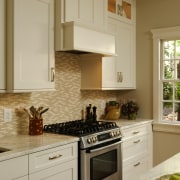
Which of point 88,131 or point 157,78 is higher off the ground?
point 157,78

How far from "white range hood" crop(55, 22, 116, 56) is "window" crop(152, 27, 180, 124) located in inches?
45.7

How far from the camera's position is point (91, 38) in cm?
301

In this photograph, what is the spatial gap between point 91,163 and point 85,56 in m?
1.43

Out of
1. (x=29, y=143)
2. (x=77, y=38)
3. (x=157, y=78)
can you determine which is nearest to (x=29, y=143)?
(x=29, y=143)

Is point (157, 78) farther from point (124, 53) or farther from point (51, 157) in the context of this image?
point (51, 157)

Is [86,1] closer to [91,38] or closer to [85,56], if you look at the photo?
[91,38]

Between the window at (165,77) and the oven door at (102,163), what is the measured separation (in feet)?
3.65

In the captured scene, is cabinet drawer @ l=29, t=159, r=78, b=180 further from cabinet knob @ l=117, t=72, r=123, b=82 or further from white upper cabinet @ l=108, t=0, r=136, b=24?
white upper cabinet @ l=108, t=0, r=136, b=24

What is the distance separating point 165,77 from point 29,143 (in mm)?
2402

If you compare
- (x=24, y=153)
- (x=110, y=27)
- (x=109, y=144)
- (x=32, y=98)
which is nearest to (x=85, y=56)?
(x=110, y=27)

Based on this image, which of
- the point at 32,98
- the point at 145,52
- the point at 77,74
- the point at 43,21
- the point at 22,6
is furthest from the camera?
the point at 145,52

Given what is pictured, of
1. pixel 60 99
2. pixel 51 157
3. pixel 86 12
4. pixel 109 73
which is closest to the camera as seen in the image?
pixel 51 157

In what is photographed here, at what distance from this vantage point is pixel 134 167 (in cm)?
366

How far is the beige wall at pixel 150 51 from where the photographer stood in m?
3.84
